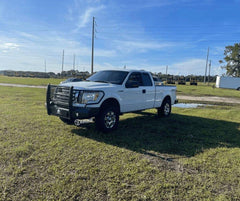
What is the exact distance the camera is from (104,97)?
18.7 ft

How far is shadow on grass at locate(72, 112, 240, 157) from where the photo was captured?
16.2 feet

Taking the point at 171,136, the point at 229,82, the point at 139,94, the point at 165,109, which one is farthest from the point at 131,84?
the point at 229,82

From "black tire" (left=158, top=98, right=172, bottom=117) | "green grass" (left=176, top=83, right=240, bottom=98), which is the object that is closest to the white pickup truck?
"black tire" (left=158, top=98, right=172, bottom=117)

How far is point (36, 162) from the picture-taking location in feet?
12.9

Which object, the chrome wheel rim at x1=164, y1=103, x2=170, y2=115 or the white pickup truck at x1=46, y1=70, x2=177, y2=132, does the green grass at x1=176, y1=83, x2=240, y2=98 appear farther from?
the white pickup truck at x1=46, y1=70, x2=177, y2=132

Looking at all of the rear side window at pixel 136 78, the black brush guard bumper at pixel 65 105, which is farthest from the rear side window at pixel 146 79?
the black brush guard bumper at pixel 65 105

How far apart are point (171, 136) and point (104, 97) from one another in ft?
7.45

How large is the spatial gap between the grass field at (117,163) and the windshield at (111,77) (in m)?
1.63

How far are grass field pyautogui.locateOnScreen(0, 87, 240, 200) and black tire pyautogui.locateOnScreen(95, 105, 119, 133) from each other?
222 millimetres

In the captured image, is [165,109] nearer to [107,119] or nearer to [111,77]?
[111,77]

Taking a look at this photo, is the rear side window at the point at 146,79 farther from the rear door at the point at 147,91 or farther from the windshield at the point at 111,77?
the windshield at the point at 111,77

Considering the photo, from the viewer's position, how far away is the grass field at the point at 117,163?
302 cm

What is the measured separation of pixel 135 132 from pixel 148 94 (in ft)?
6.37

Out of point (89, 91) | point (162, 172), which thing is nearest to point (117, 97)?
point (89, 91)
